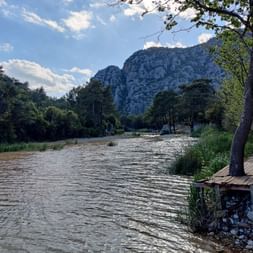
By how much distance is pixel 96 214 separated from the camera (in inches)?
365

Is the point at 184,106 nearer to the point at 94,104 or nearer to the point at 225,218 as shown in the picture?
the point at 94,104

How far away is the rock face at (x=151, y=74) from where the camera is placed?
151 m

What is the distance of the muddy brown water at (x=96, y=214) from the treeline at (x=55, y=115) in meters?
34.0

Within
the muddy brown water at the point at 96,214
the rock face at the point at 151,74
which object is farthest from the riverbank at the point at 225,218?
the rock face at the point at 151,74

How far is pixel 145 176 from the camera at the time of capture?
50.3 ft

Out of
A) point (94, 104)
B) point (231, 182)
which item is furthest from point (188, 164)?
point (94, 104)

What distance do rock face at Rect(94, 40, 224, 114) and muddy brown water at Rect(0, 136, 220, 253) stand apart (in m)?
132

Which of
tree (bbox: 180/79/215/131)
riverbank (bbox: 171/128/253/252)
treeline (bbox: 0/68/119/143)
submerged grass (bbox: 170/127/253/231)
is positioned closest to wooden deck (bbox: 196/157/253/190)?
riverbank (bbox: 171/128/253/252)

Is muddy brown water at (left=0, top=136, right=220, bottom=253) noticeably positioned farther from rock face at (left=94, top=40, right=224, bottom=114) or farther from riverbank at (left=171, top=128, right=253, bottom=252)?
rock face at (left=94, top=40, right=224, bottom=114)

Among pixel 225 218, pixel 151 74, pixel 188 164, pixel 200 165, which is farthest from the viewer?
Result: pixel 151 74

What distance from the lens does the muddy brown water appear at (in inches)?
270

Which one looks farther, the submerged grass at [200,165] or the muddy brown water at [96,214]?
the submerged grass at [200,165]

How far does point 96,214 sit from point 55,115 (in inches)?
2255

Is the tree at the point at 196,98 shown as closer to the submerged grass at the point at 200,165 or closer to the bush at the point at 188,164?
the submerged grass at the point at 200,165
